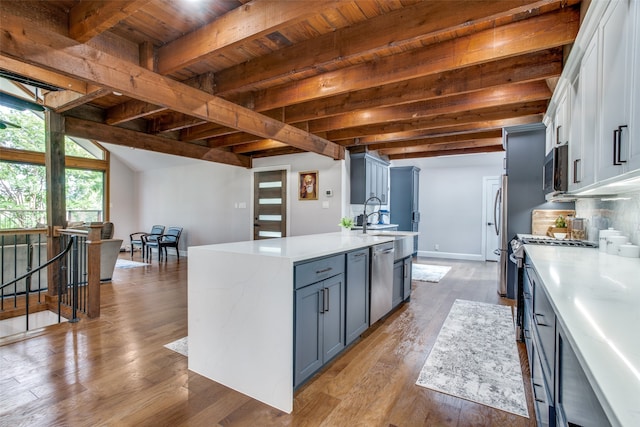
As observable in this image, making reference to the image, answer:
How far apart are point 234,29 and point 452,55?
1722 mm

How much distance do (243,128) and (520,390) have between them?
3555mm

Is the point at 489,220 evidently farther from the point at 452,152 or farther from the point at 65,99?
the point at 65,99

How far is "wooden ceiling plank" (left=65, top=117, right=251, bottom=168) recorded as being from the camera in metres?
4.43

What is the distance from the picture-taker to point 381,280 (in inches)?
121

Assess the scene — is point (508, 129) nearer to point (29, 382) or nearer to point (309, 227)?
point (309, 227)

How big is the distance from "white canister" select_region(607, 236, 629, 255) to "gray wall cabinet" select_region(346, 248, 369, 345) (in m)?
1.68

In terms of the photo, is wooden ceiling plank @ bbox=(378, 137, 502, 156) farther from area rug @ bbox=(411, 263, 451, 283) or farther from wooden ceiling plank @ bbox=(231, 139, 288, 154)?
area rug @ bbox=(411, 263, 451, 283)

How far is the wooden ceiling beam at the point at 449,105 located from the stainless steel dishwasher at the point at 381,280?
6.04 feet

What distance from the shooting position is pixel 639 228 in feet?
6.38

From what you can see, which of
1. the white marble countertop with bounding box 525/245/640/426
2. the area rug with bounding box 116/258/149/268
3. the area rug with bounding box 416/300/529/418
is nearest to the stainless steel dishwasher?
the area rug with bounding box 416/300/529/418

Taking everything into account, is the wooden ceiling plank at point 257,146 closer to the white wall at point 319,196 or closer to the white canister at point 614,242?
the white wall at point 319,196

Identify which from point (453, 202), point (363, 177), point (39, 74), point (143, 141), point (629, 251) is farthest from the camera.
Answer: point (453, 202)

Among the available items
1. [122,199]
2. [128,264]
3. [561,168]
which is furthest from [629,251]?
[122,199]

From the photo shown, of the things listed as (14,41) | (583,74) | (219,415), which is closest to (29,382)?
(219,415)
